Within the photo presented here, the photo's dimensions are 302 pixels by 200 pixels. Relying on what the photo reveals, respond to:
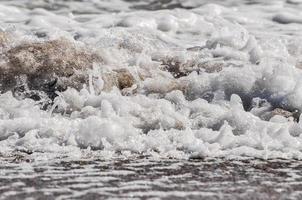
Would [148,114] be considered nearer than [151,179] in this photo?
No


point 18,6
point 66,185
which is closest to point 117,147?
point 66,185

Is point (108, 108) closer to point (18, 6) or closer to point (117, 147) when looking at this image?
point (117, 147)

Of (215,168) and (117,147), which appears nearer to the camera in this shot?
(215,168)

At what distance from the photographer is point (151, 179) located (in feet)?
10.5

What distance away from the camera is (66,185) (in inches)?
119

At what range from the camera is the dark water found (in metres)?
2.89

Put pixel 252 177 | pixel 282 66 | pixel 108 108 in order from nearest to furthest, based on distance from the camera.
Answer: pixel 252 177 → pixel 108 108 → pixel 282 66

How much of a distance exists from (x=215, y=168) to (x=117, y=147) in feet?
2.43

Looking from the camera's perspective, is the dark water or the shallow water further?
the shallow water

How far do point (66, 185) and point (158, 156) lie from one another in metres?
0.90

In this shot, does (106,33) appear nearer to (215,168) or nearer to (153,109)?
(153,109)

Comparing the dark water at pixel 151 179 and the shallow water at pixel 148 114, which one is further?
the shallow water at pixel 148 114

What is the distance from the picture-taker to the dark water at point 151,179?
289cm

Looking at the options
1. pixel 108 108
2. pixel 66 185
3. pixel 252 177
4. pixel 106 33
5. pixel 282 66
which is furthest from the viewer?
pixel 106 33
